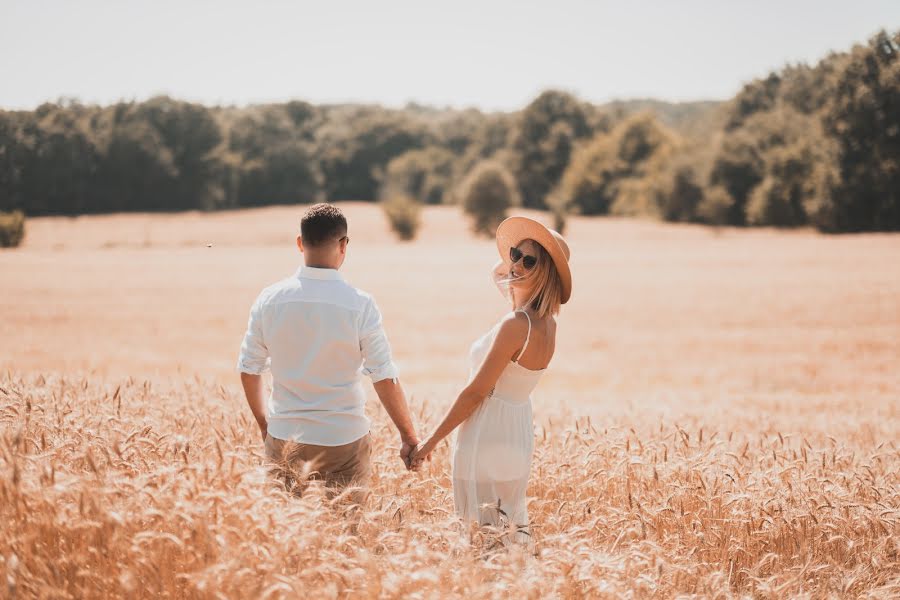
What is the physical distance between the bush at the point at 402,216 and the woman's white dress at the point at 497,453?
6006 cm

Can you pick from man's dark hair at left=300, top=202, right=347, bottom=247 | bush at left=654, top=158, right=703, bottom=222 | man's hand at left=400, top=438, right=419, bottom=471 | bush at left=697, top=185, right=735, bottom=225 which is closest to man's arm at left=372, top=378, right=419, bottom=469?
man's hand at left=400, top=438, right=419, bottom=471

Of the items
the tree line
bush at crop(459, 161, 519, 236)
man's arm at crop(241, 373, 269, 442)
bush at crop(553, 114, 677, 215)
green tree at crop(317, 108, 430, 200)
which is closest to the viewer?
man's arm at crop(241, 373, 269, 442)

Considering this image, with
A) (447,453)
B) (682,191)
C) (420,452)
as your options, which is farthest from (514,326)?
(682,191)

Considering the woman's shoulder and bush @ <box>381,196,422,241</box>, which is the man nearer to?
the woman's shoulder

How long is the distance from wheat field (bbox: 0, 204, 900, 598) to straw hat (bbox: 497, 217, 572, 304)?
140 centimetres

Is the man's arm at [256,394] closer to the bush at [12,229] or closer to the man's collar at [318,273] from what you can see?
the man's collar at [318,273]

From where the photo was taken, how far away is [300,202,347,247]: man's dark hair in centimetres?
401

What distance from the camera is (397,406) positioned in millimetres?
4137

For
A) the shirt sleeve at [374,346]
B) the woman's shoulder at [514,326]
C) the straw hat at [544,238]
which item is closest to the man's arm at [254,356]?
the shirt sleeve at [374,346]

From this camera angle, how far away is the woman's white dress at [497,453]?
404 centimetres

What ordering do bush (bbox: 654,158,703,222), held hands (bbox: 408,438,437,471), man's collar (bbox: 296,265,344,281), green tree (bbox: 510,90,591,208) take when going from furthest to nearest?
green tree (bbox: 510,90,591,208), bush (bbox: 654,158,703,222), held hands (bbox: 408,438,437,471), man's collar (bbox: 296,265,344,281)

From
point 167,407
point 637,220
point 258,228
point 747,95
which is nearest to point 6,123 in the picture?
point 167,407

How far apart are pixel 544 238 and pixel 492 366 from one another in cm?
79

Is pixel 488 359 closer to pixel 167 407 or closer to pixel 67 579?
pixel 67 579
